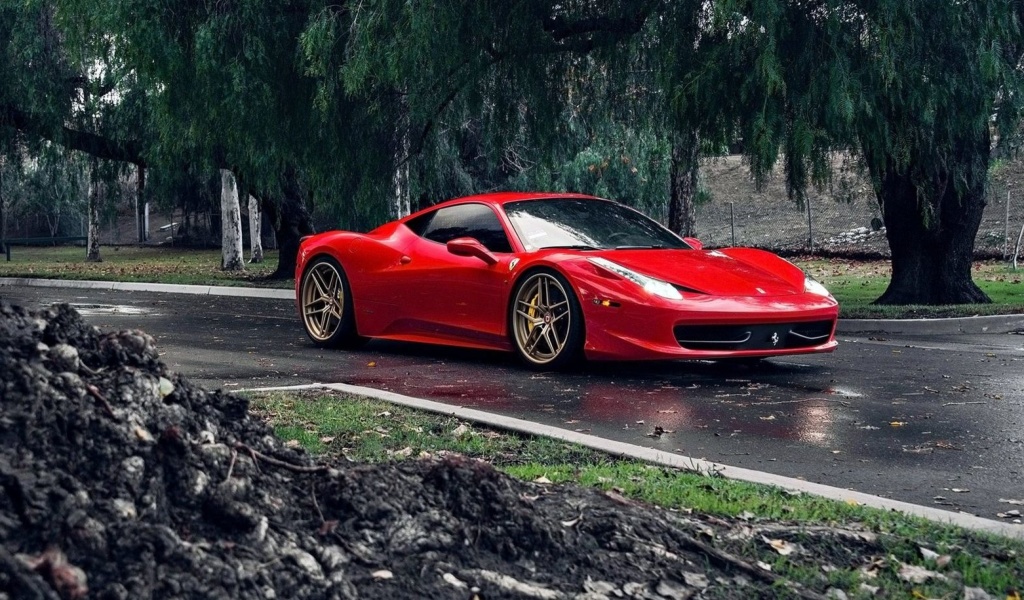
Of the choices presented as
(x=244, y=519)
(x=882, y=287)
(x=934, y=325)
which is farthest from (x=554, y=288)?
(x=882, y=287)

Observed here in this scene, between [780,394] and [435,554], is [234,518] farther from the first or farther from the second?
[780,394]

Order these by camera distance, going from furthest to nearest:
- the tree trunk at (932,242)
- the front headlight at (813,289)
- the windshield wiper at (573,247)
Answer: the tree trunk at (932,242) < the windshield wiper at (573,247) < the front headlight at (813,289)

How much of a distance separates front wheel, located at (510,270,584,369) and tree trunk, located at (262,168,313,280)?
17083 millimetres

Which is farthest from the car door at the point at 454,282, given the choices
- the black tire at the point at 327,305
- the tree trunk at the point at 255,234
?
the tree trunk at the point at 255,234

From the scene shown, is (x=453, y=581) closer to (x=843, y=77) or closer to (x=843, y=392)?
(x=843, y=392)

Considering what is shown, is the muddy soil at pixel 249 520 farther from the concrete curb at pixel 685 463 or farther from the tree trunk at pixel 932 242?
the tree trunk at pixel 932 242

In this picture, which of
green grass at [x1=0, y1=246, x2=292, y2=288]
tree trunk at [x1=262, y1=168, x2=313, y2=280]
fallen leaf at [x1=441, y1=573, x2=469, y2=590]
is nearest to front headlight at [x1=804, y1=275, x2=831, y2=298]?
fallen leaf at [x1=441, y1=573, x2=469, y2=590]

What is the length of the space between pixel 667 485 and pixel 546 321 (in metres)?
4.85

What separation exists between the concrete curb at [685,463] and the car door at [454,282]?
7.49ft

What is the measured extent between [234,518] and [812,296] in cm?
721

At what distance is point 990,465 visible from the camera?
6367mm

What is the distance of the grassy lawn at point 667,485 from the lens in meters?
4.10

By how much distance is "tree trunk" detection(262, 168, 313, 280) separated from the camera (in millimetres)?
27016

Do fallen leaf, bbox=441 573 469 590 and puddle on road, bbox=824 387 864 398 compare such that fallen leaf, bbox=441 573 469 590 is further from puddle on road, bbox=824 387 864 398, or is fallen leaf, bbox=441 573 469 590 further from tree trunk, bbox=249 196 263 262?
tree trunk, bbox=249 196 263 262
